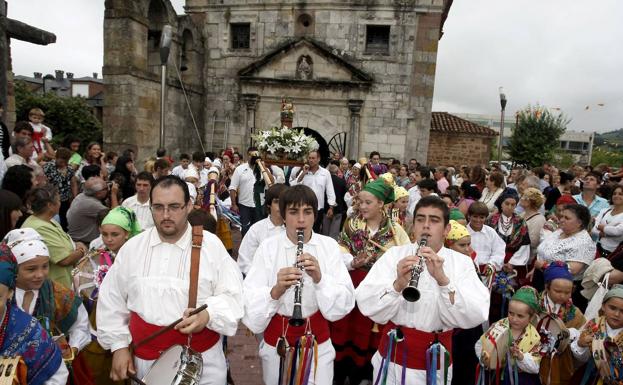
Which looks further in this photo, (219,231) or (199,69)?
(199,69)

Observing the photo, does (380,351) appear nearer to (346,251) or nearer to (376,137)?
(346,251)

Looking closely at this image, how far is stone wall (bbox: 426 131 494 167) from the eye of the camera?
806 inches

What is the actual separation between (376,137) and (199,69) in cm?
768

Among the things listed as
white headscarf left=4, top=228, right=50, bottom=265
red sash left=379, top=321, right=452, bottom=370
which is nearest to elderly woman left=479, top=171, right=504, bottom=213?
red sash left=379, top=321, right=452, bottom=370

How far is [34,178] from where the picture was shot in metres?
5.01

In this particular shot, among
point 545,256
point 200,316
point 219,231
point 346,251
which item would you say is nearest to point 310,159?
point 219,231

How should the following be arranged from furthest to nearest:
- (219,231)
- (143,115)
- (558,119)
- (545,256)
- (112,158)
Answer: (558,119), (143,115), (112,158), (219,231), (545,256)

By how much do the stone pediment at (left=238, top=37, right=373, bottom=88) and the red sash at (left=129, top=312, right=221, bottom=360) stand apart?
560 inches

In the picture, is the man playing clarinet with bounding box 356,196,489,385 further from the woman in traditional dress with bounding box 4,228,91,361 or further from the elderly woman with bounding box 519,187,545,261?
the elderly woman with bounding box 519,187,545,261

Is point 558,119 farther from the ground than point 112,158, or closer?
farther from the ground

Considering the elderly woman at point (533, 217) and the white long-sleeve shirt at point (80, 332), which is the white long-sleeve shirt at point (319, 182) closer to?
the elderly woman at point (533, 217)

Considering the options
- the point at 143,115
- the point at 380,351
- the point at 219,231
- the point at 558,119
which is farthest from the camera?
the point at 558,119

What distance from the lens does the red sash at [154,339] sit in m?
2.69

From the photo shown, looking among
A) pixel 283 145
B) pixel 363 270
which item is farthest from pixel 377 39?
pixel 363 270
